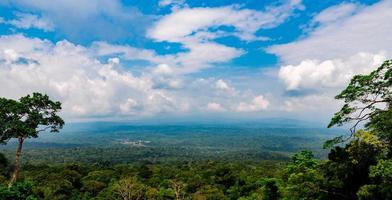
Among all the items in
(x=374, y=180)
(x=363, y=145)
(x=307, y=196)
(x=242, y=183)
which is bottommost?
(x=242, y=183)

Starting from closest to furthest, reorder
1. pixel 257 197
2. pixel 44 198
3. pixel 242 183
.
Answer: pixel 257 197 < pixel 44 198 < pixel 242 183

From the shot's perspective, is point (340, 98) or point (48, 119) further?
point (48, 119)

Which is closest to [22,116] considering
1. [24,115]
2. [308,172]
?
[24,115]

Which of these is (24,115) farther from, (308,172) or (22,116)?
(308,172)

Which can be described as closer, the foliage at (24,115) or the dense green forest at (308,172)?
the dense green forest at (308,172)

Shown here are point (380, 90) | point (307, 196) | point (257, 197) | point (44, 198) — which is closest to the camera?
point (380, 90)

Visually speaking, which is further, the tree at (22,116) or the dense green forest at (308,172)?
the tree at (22,116)

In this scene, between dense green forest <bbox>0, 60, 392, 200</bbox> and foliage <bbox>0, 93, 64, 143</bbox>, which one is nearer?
dense green forest <bbox>0, 60, 392, 200</bbox>

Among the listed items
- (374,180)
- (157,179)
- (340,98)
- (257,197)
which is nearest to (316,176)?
(374,180)

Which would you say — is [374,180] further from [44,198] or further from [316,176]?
[44,198]

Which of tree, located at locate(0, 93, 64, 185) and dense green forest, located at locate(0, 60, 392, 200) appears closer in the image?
dense green forest, located at locate(0, 60, 392, 200)

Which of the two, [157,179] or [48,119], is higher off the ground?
[48,119]
